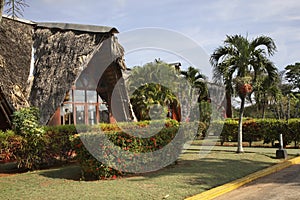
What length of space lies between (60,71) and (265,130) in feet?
35.7

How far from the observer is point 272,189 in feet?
26.2

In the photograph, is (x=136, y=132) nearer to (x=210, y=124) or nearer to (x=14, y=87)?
(x=14, y=87)

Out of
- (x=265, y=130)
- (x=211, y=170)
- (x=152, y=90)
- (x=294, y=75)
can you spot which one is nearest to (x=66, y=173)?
(x=211, y=170)

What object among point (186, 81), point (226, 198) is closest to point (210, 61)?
point (226, 198)

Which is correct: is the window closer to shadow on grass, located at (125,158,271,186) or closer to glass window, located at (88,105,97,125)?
glass window, located at (88,105,97,125)

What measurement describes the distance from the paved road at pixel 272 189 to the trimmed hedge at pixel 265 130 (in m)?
7.31

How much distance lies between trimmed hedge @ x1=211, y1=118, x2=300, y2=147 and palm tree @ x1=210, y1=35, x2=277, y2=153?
156 inches

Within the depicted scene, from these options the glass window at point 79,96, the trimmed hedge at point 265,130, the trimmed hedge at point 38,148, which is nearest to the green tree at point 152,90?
the trimmed hedge at point 265,130

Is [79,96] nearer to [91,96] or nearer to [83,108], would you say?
[83,108]

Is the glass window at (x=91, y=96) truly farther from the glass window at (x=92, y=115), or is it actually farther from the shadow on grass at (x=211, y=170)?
the shadow on grass at (x=211, y=170)

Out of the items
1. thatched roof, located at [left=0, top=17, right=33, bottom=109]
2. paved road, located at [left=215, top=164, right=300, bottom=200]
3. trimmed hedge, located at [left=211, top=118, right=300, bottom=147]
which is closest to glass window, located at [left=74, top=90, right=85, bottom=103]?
thatched roof, located at [left=0, top=17, right=33, bottom=109]

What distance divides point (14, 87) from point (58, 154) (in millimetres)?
3964

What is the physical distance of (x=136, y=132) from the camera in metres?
9.96

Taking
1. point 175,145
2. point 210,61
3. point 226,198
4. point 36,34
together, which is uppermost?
point 36,34
